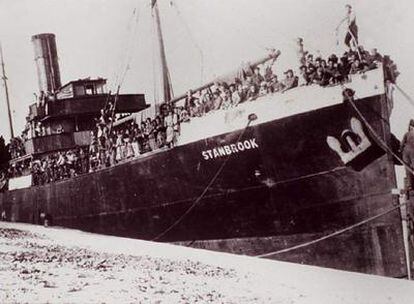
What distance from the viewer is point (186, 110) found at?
12344 millimetres

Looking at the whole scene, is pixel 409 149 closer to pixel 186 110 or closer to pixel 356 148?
pixel 356 148

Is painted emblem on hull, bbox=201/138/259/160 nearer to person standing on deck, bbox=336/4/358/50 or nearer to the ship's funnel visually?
person standing on deck, bbox=336/4/358/50

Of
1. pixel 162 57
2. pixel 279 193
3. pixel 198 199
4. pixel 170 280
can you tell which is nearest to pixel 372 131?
pixel 279 193

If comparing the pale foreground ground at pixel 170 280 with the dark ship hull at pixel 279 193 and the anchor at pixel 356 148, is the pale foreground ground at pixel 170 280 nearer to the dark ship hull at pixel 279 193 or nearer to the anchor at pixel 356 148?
the dark ship hull at pixel 279 193

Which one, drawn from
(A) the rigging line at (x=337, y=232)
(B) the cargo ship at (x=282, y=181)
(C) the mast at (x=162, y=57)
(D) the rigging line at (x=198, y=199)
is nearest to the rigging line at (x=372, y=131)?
(B) the cargo ship at (x=282, y=181)

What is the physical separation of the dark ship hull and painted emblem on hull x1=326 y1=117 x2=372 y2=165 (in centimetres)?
11

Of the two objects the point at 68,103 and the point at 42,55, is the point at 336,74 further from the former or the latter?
the point at 42,55

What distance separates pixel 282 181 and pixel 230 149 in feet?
3.89

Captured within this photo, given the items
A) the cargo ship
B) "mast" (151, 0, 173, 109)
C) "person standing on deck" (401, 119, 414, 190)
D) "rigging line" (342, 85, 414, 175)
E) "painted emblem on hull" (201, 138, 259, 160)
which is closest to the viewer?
"person standing on deck" (401, 119, 414, 190)

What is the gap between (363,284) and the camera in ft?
27.1

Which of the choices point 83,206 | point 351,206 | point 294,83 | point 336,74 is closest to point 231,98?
point 294,83

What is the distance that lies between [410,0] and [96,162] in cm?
934

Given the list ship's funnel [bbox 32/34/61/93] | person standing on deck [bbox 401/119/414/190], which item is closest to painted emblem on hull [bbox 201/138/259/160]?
person standing on deck [bbox 401/119/414/190]

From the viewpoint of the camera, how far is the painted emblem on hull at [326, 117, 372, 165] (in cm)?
941
